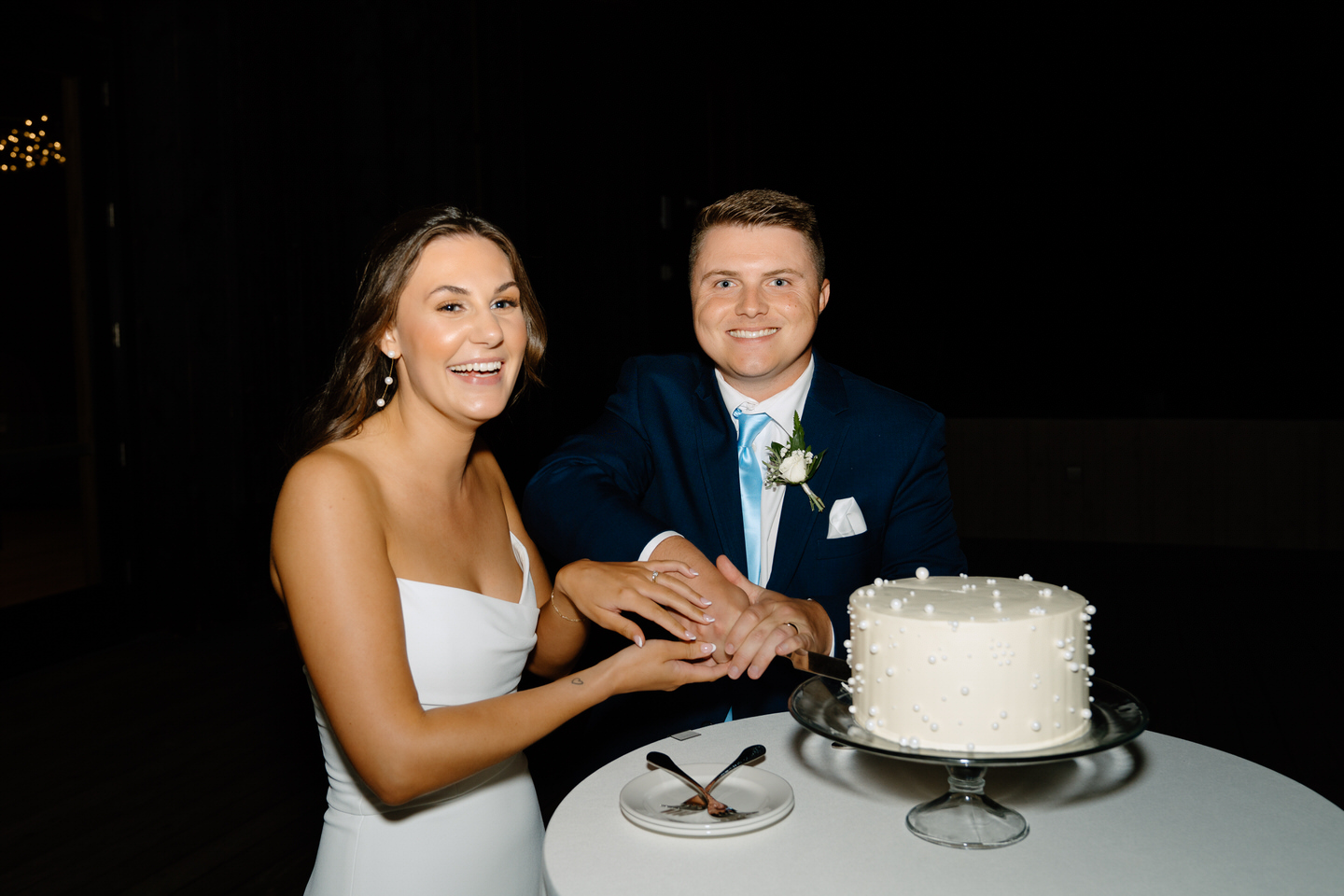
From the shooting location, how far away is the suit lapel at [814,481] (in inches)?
83.4

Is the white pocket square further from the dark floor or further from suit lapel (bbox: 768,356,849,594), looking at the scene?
the dark floor

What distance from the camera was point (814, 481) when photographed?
7.18 feet

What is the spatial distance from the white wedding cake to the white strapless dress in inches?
29.5

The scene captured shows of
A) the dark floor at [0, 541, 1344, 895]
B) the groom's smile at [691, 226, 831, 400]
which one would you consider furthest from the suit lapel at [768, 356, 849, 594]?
the dark floor at [0, 541, 1344, 895]

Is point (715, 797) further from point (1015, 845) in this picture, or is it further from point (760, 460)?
point (760, 460)

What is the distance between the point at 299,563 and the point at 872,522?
1189mm

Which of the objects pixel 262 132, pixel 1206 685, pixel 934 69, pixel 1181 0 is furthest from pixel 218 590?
pixel 1181 0

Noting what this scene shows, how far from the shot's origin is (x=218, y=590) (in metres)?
5.52

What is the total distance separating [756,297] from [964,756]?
1.19 m

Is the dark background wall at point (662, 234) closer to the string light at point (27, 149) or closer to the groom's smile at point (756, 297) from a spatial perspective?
the string light at point (27, 149)

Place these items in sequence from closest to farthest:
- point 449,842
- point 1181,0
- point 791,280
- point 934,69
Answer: point 449,842 → point 791,280 → point 1181,0 → point 934,69

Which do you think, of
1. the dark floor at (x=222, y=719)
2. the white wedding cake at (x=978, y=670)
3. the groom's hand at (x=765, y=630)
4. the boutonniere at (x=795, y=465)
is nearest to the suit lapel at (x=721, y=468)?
the boutonniere at (x=795, y=465)

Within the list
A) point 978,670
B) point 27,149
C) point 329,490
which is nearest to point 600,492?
point 329,490

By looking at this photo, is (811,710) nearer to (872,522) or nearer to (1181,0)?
(872,522)
